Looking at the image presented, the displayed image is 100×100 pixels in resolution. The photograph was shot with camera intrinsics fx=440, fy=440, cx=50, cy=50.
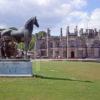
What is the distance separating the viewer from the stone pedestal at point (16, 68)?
27.1 meters

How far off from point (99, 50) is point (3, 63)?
390ft

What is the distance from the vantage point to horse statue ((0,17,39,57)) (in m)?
29.0

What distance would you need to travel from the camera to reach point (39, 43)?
147000 mm

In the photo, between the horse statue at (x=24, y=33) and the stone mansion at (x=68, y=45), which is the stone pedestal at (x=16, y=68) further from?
the stone mansion at (x=68, y=45)

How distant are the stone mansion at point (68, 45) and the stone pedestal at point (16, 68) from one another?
112 m

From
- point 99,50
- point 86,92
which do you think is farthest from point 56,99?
point 99,50

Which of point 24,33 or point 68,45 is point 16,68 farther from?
point 68,45

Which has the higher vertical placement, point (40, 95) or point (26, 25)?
point (26, 25)

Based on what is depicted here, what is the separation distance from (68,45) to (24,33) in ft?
380

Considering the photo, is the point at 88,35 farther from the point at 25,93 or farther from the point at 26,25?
the point at 25,93

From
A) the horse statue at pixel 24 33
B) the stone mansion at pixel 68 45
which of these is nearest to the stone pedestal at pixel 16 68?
the horse statue at pixel 24 33

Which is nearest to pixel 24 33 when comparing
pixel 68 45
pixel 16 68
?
pixel 16 68

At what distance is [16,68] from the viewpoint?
27391 millimetres

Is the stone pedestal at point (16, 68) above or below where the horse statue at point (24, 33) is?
below
